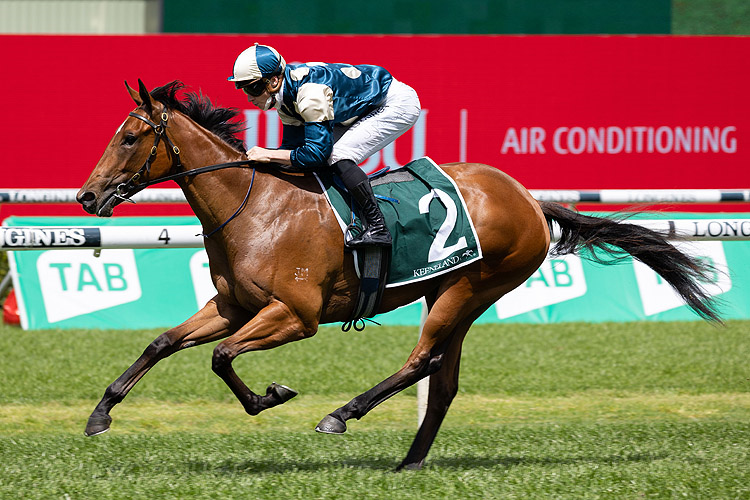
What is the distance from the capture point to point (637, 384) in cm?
666

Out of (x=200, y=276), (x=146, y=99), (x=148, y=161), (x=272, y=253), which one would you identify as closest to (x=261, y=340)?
(x=272, y=253)

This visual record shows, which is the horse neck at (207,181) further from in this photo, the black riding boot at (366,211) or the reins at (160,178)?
the black riding boot at (366,211)

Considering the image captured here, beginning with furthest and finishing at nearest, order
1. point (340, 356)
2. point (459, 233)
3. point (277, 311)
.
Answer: point (340, 356) → point (459, 233) → point (277, 311)

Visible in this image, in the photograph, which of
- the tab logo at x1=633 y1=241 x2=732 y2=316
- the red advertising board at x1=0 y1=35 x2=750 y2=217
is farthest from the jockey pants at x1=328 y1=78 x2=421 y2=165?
the red advertising board at x1=0 y1=35 x2=750 y2=217

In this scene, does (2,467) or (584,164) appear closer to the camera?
(2,467)

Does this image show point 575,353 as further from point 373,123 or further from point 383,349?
point 373,123

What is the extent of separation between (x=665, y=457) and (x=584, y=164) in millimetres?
6649

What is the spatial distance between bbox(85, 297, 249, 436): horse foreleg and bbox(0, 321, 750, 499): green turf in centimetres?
29

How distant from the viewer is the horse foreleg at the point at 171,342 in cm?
420

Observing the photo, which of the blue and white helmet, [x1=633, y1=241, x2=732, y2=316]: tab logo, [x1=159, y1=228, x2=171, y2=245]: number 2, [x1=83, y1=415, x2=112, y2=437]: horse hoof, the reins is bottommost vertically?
[x1=83, y1=415, x2=112, y2=437]: horse hoof

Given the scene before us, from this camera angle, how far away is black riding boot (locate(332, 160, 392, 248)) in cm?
436

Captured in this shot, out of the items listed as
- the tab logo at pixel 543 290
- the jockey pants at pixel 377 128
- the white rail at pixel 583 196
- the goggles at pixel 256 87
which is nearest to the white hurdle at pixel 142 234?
Answer: the jockey pants at pixel 377 128

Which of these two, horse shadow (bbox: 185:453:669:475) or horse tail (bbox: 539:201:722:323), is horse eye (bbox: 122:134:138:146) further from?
horse tail (bbox: 539:201:722:323)

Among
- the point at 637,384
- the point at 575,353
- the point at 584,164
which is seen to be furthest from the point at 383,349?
the point at 584,164
